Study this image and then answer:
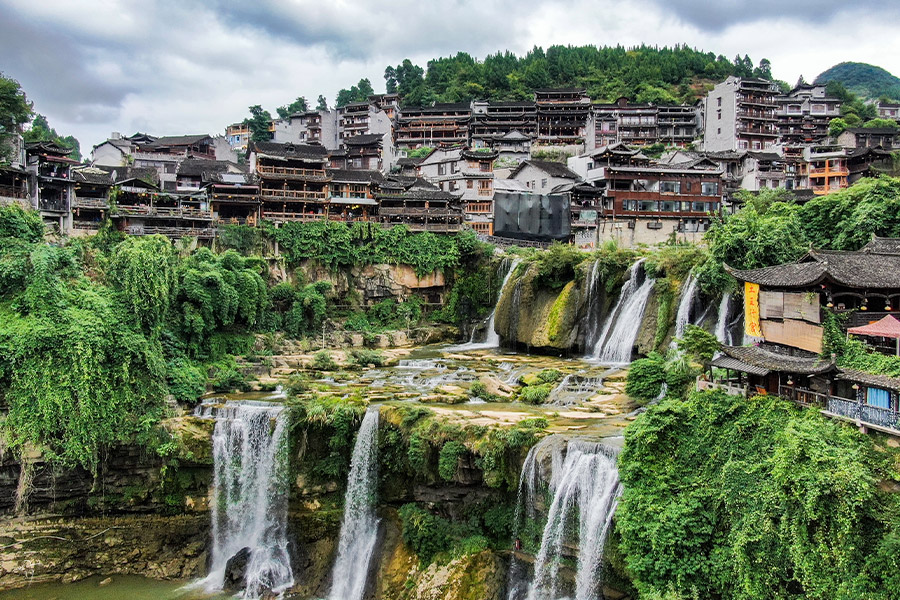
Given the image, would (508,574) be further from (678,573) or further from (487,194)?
(487,194)

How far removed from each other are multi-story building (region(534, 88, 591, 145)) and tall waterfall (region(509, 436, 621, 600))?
77.0 metres

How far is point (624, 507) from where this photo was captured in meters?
19.4

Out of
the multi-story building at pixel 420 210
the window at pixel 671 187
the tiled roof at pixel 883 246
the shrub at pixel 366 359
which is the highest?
the window at pixel 671 187

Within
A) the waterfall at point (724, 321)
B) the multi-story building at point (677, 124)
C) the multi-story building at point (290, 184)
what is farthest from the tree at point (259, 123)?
the waterfall at point (724, 321)

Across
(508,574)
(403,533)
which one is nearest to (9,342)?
(403,533)

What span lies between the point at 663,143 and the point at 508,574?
259ft

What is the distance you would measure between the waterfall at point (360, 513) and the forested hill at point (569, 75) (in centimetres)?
8731

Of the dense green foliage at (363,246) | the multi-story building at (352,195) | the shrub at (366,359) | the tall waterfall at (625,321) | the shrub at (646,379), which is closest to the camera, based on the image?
the shrub at (646,379)

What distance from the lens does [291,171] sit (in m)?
57.9

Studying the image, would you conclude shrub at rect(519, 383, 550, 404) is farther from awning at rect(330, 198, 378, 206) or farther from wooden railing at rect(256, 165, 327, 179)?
wooden railing at rect(256, 165, 327, 179)

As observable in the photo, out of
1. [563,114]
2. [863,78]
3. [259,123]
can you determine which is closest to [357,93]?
[259,123]

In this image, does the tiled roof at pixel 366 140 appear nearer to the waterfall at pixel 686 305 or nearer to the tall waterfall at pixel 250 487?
the waterfall at pixel 686 305

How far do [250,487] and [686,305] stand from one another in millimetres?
23085

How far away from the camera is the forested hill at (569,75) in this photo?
351 feet
